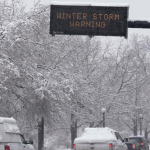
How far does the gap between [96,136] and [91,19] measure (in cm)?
857

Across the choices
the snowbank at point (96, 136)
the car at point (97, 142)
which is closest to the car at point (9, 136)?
the car at point (97, 142)

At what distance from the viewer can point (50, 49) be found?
28750 millimetres

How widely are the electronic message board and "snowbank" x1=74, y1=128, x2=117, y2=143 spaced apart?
7.33 metres

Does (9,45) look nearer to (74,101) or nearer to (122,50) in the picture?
(74,101)

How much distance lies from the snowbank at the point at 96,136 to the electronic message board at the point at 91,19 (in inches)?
289

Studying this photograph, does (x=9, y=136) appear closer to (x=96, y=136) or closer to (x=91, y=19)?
(x=91, y=19)

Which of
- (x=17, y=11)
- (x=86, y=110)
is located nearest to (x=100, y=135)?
(x=17, y=11)

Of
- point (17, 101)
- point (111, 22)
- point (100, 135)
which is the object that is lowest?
point (100, 135)

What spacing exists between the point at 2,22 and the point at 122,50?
21831 mm

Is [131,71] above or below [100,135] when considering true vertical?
above

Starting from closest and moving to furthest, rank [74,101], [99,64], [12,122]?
[12,122] → [74,101] → [99,64]

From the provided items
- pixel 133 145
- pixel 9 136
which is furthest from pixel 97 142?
pixel 133 145

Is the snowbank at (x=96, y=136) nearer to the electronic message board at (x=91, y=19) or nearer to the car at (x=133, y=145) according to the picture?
the electronic message board at (x=91, y=19)

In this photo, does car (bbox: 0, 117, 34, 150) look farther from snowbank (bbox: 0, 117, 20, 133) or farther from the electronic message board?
the electronic message board
